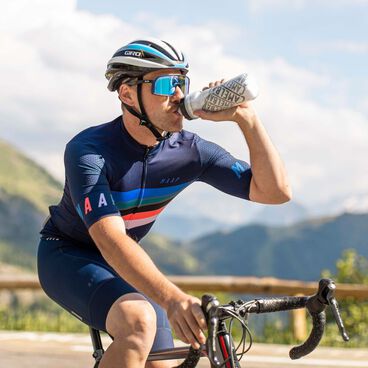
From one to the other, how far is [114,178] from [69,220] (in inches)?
15.4

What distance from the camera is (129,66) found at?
14.0 ft

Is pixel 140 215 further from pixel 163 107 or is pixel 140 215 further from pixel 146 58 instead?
pixel 146 58

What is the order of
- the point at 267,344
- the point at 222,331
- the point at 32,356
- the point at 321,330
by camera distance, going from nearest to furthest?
the point at 222,331 → the point at 321,330 → the point at 32,356 → the point at 267,344

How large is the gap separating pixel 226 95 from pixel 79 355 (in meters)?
5.62

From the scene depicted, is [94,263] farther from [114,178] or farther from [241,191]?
[241,191]

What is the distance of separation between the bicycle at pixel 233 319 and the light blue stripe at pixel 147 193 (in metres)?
0.82

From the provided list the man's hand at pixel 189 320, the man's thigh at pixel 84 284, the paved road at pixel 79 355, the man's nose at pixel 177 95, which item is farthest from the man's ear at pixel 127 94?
the paved road at pixel 79 355

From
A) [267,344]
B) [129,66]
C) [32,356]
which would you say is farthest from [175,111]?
[267,344]

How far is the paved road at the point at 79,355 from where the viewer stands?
27.1 feet

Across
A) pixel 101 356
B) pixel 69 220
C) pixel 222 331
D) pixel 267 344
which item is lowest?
pixel 267 344

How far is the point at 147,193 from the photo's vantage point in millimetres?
4305

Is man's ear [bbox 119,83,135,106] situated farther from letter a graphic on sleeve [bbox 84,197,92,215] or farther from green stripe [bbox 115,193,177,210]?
letter a graphic on sleeve [bbox 84,197,92,215]

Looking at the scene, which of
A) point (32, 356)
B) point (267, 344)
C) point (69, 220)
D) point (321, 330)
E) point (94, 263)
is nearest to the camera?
point (321, 330)

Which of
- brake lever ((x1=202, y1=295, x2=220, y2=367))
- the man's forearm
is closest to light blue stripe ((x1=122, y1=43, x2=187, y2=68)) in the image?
the man's forearm
